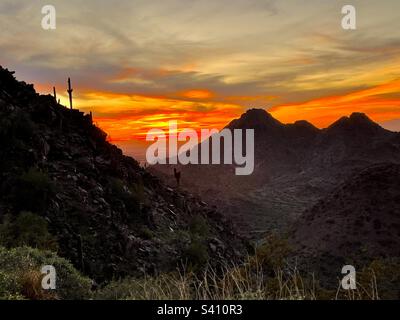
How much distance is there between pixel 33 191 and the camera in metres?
22.5

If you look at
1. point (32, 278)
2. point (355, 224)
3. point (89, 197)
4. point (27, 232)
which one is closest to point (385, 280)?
point (355, 224)

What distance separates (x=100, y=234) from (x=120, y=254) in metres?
1.52

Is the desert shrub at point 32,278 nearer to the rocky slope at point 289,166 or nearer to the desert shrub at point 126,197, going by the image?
the desert shrub at point 126,197

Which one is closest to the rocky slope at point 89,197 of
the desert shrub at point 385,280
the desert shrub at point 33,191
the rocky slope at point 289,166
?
the desert shrub at point 33,191

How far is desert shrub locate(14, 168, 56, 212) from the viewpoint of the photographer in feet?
72.2

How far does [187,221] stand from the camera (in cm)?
3356

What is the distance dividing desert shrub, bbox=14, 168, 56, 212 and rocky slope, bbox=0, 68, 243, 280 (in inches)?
1.9

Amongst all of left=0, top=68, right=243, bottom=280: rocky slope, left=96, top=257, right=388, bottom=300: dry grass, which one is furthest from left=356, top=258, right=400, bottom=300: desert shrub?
left=96, top=257, right=388, bottom=300: dry grass

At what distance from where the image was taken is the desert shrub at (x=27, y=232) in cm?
1775

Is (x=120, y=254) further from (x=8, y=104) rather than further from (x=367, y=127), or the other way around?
(x=367, y=127)

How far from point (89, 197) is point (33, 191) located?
4.13 metres

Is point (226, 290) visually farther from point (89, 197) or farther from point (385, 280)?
point (385, 280)
